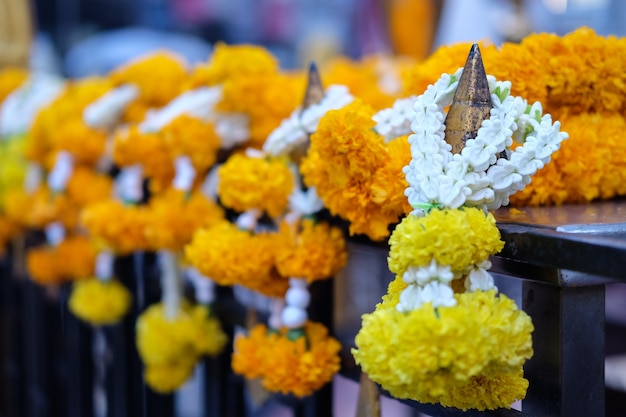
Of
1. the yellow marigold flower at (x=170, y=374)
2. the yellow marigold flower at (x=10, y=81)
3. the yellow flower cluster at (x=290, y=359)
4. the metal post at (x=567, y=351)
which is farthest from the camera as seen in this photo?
the yellow marigold flower at (x=10, y=81)

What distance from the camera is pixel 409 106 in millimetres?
1073

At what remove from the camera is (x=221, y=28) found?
5293 mm

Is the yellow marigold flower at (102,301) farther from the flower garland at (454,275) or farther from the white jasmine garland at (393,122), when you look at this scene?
the flower garland at (454,275)

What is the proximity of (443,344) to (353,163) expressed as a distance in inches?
10.6

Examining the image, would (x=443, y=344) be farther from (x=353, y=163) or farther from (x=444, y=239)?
(x=353, y=163)

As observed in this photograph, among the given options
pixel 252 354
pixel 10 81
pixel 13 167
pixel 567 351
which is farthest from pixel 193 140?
pixel 10 81

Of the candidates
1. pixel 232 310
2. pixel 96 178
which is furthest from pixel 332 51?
pixel 232 310

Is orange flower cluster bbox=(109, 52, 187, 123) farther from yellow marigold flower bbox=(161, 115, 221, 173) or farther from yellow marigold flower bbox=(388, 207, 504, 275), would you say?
yellow marigold flower bbox=(388, 207, 504, 275)

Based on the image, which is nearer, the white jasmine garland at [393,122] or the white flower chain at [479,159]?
the white flower chain at [479,159]

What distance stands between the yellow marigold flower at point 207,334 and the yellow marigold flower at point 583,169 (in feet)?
2.43

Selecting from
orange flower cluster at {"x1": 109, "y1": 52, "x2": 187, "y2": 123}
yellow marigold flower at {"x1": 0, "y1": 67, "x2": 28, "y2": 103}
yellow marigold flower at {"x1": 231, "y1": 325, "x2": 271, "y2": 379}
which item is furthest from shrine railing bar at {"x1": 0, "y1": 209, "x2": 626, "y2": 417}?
yellow marigold flower at {"x1": 0, "y1": 67, "x2": 28, "y2": 103}

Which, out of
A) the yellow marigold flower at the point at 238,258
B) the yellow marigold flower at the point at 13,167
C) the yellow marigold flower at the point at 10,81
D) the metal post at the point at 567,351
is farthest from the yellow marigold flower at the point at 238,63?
the yellow marigold flower at the point at 10,81

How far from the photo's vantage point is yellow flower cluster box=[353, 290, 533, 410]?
0.72 metres

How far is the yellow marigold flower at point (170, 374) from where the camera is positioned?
Result: 61.1 inches
